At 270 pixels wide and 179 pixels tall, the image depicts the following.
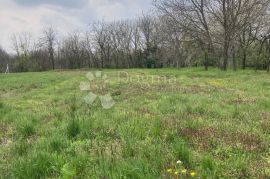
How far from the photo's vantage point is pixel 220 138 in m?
6.56

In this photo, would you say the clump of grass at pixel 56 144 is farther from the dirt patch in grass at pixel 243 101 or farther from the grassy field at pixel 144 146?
the dirt patch in grass at pixel 243 101

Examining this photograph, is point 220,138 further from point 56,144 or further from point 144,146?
point 56,144

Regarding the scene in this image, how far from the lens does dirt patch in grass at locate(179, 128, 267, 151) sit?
6.06m

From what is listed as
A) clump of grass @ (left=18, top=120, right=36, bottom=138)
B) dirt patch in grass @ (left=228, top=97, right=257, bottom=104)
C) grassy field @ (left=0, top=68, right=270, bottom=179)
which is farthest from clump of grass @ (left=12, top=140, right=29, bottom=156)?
dirt patch in grass @ (left=228, top=97, right=257, bottom=104)

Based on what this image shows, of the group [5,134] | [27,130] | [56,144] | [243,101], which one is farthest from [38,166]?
[243,101]

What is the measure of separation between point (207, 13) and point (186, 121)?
109ft

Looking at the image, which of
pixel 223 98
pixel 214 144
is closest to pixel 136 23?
pixel 223 98

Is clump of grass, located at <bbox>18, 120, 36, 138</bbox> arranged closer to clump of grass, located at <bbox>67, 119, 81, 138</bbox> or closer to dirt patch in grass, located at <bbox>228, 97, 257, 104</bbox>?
clump of grass, located at <bbox>67, 119, 81, 138</bbox>

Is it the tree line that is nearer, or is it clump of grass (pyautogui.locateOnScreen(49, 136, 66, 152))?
clump of grass (pyautogui.locateOnScreen(49, 136, 66, 152))

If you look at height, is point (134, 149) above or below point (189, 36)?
below

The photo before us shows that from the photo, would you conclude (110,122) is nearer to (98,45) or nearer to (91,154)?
(91,154)

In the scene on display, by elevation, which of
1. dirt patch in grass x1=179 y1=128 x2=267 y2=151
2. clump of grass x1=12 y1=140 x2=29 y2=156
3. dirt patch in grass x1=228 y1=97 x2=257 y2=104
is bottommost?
clump of grass x1=12 y1=140 x2=29 y2=156

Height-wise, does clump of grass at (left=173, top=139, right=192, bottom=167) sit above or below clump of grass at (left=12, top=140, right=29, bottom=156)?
above

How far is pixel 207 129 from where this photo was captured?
7.18 meters
